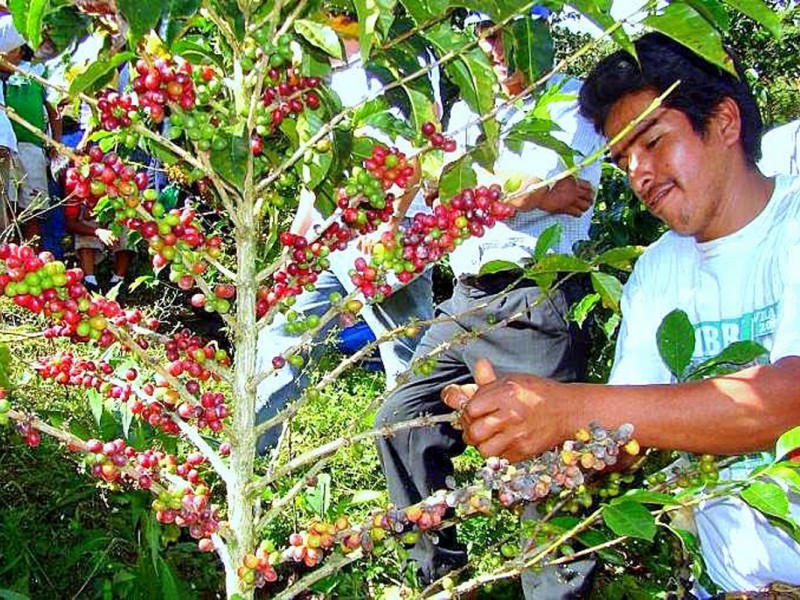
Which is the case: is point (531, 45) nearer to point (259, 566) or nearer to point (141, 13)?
point (141, 13)

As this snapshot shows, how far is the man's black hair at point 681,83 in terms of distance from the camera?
5.76ft

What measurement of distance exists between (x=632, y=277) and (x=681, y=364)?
559 mm

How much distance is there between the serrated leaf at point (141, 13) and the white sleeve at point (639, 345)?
1.21m

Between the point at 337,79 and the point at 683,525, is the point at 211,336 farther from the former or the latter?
the point at 683,525

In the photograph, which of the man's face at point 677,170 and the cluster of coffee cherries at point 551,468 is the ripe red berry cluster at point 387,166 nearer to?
the cluster of coffee cherries at point 551,468

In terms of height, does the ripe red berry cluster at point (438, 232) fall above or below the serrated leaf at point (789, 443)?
above

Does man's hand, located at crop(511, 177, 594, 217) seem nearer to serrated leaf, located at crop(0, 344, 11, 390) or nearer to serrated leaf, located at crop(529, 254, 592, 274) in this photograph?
serrated leaf, located at crop(529, 254, 592, 274)

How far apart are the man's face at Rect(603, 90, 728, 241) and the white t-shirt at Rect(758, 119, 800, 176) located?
2.59ft

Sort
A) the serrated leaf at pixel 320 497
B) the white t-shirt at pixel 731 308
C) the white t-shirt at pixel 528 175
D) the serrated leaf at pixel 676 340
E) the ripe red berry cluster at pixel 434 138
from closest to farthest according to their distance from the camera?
the ripe red berry cluster at pixel 434 138 < the serrated leaf at pixel 676 340 < the white t-shirt at pixel 731 308 < the white t-shirt at pixel 528 175 < the serrated leaf at pixel 320 497

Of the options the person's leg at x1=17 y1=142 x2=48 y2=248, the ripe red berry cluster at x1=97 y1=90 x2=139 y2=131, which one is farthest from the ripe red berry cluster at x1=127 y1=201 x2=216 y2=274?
the person's leg at x1=17 y1=142 x2=48 y2=248

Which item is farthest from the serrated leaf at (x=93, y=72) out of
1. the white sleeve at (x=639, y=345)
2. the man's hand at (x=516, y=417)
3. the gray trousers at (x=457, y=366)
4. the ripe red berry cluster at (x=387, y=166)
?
the gray trousers at (x=457, y=366)

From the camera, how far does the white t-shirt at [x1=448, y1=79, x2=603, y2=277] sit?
2596 mm

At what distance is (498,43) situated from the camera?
2555 millimetres

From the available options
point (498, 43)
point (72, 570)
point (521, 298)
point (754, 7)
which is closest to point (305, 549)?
point (754, 7)
